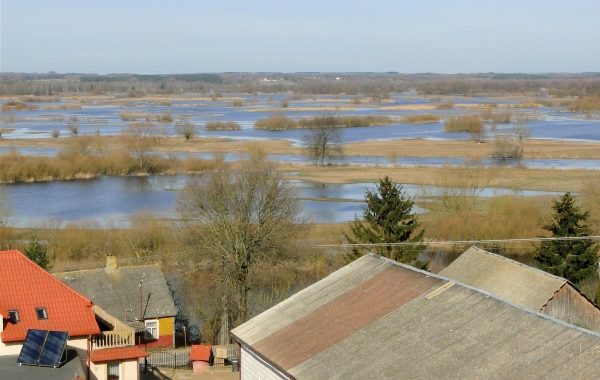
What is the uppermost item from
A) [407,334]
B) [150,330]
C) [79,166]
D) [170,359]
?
[407,334]

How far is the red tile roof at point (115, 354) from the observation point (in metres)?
15.8

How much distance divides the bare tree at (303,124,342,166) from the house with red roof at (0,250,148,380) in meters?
44.1

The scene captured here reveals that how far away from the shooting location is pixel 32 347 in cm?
1442

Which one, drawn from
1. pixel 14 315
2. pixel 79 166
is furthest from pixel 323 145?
pixel 14 315

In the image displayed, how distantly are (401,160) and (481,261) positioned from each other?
134ft

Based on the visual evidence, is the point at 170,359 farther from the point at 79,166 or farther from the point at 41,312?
the point at 79,166

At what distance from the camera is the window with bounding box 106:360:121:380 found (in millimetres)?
16070

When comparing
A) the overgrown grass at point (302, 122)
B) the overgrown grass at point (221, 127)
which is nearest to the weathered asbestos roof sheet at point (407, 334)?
the overgrown grass at point (302, 122)

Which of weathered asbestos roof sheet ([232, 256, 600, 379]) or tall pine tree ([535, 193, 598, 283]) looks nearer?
weathered asbestos roof sheet ([232, 256, 600, 379])

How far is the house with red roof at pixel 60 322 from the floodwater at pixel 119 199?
18.8m

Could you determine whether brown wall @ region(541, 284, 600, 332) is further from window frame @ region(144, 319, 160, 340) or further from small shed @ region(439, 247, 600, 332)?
window frame @ region(144, 319, 160, 340)

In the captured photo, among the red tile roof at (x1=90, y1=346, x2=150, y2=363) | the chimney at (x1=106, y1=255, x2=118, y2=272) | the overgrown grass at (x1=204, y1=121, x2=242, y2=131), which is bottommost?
the overgrown grass at (x1=204, y1=121, x2=242, y2=131)

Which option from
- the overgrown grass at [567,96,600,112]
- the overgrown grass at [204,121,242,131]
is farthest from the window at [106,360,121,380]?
the overgrown grass at [567,96,600,112]

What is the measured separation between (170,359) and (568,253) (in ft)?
42.8
